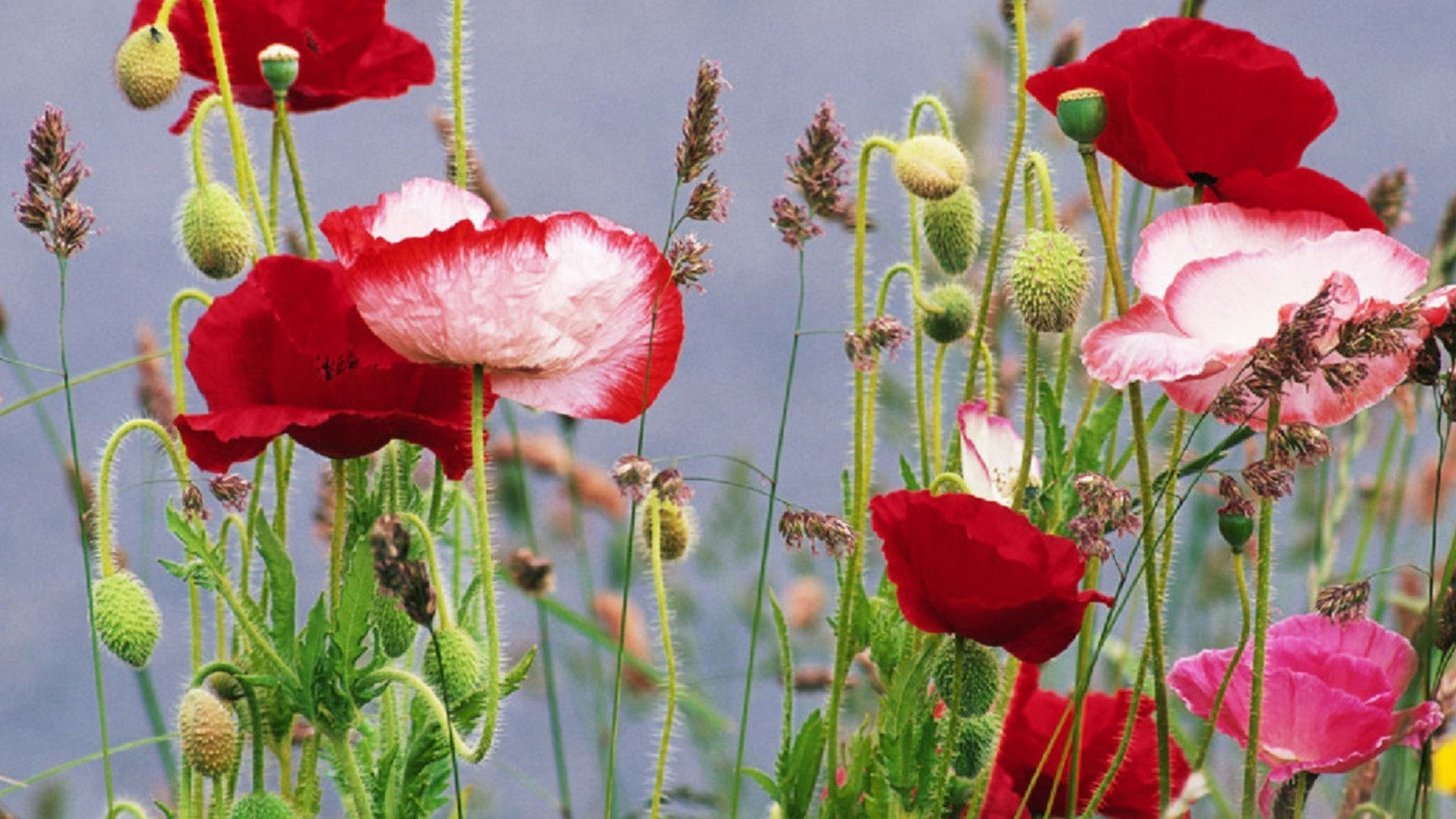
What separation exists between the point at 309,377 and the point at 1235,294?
0.61m

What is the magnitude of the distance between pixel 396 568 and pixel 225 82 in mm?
572

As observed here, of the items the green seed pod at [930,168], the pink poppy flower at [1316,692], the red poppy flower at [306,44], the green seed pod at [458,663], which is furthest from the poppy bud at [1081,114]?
the red poppy flower at [306,44]

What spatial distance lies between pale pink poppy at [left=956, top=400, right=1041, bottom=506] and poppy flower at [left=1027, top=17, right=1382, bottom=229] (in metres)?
0.23

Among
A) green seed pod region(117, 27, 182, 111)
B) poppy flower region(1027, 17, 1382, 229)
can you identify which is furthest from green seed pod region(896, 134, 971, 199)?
green seed pod region(117, 27, 182, 111)

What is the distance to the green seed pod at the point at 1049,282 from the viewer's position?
135 centimetres

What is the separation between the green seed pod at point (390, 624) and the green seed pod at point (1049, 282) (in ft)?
1.56

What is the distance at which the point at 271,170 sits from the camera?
1.66 metres

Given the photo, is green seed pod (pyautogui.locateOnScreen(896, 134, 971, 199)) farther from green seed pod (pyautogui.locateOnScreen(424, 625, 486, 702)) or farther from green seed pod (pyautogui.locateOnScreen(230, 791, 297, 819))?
green seed pod (pyautogui.locateOnScreen(230, 791, 297, 819))

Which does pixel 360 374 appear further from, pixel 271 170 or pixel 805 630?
pixel 805 630

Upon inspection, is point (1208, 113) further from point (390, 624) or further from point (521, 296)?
point (390, 624)

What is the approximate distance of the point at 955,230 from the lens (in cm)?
163

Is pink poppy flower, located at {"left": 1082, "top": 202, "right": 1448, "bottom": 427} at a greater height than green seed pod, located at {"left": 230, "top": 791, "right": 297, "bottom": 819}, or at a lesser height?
greater

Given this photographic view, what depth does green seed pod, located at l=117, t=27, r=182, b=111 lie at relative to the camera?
1.57 m

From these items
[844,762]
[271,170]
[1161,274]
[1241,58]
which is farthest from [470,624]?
[1241,58]
